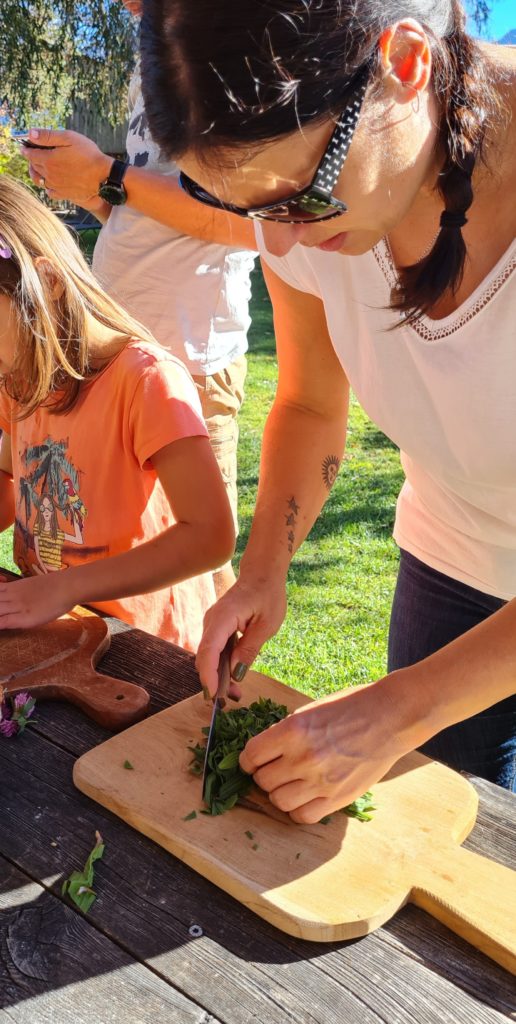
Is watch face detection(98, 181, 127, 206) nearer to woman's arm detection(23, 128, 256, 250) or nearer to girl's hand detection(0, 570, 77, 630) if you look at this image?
woman's arm detection(23, 128, 256, 250)

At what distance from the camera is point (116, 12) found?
774 cm

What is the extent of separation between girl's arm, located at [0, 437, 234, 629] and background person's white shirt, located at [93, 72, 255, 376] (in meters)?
1.07

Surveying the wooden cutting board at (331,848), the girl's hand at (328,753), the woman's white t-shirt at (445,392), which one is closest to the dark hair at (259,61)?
the woman's white t-shirt at (445,392)

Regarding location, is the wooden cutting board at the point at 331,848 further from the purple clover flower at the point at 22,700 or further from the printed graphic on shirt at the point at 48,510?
the printed graphic on shirt at the point at 48,510

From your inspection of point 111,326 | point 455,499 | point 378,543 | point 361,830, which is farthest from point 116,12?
point 361,830

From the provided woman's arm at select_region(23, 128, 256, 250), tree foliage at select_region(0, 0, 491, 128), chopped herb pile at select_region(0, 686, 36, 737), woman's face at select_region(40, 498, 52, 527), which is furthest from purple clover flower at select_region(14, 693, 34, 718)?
tree foliage at select_region(0, 0, 491, 128)

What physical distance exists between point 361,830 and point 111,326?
1.45m

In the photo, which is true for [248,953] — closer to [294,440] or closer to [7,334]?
[294,440]

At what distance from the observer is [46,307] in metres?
2.15

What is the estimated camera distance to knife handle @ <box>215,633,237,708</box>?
5.23 feet

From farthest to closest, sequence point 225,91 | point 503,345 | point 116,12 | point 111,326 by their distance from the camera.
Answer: point 116,12, point 111,326, point 503,345, point 225,91

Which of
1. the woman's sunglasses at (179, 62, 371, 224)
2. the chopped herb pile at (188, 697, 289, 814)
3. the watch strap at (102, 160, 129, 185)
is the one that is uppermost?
the woman's sunglasses at (179, 62, 371, 224)

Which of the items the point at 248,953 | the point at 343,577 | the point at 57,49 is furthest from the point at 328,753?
the point at 57,49

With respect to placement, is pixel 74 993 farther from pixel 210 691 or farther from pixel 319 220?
pixel 319 220
